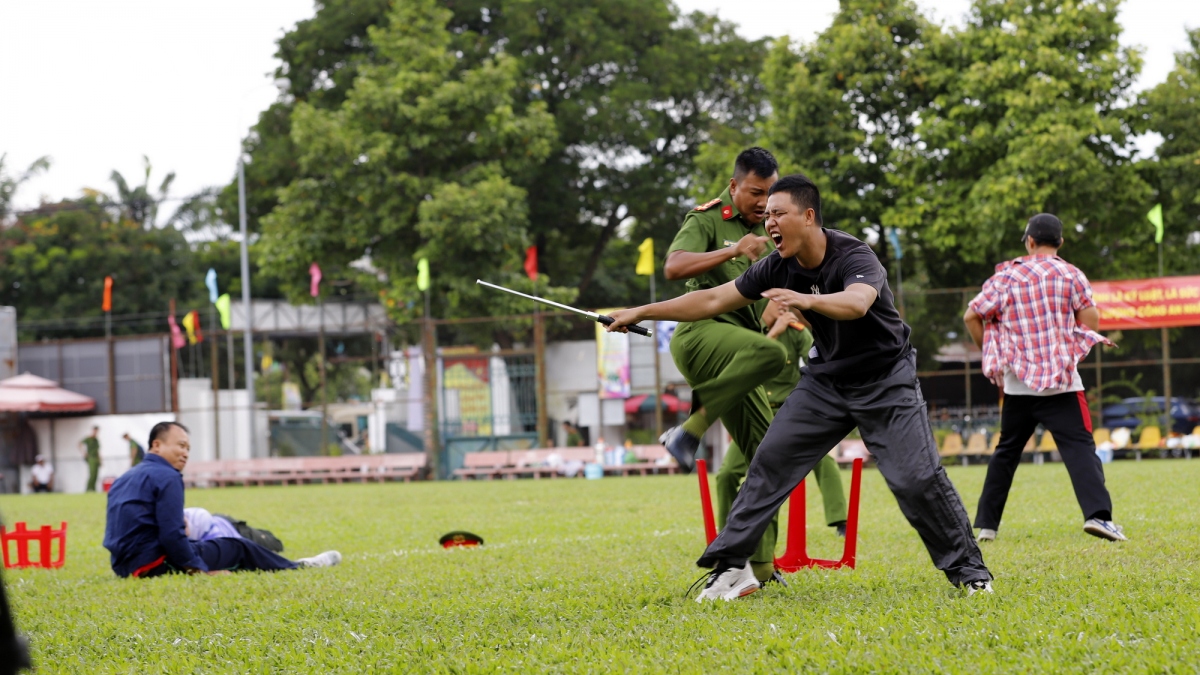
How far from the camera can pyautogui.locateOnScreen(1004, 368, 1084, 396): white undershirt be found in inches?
302

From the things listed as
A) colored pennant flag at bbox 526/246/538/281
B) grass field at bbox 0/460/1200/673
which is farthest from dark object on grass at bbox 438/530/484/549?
colored pennant flag at bbox 526/246/538/281

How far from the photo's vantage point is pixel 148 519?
819 cm

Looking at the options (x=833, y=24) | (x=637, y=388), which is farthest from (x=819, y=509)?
(x=833, y=24)

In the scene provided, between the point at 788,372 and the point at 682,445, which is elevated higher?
the point at 788,372

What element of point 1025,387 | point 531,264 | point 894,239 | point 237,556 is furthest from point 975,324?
point 531,264

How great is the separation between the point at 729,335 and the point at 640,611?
59.3 inches

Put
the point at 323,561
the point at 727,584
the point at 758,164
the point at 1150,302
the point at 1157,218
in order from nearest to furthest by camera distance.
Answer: the point at 727,584, the point at 758,164, the point at 323,561, the point at 1150,302, the point at 1157,218

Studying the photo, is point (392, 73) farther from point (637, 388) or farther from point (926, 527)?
point (926, 527)

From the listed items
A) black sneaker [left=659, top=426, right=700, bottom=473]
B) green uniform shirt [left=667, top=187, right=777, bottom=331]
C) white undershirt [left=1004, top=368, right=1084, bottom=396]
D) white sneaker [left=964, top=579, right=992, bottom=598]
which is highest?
green uniform shirt [left=667, top=187, right=777, bottom=331]

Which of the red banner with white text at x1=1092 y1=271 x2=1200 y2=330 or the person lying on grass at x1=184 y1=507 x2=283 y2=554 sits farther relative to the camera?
the red banner with white text at x1=1092 y1=271 x2=1200 y2=330

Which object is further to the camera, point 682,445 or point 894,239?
point 894,239

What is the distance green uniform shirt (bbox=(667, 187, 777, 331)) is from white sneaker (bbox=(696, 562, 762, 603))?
1336 mm

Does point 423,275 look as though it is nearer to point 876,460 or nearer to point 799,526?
point 799,526

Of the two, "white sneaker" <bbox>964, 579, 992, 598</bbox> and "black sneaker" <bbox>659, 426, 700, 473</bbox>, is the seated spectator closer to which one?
"black sneaker" <bbox>659, 426, 700, 473</bbox>
